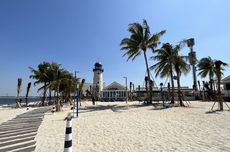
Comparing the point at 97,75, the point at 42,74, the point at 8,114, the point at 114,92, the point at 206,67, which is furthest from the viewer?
the point at 97,75

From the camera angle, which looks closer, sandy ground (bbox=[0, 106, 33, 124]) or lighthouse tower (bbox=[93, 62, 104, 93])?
sandy ground (bbox=[0, 106, 33, 124])

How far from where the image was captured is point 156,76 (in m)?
27.8

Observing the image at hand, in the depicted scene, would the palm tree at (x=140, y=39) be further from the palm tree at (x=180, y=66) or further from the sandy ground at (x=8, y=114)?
the sandy ground at (x=8, y=114)

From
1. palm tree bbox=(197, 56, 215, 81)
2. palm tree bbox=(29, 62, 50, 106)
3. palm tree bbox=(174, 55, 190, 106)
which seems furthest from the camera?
palm tree bbox=(197, 56, 215, 81)

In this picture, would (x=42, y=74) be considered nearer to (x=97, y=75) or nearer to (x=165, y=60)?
(x=165, y=60)

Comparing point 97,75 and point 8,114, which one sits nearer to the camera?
point 8,114

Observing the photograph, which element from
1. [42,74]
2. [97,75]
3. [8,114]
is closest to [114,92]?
[97,75]

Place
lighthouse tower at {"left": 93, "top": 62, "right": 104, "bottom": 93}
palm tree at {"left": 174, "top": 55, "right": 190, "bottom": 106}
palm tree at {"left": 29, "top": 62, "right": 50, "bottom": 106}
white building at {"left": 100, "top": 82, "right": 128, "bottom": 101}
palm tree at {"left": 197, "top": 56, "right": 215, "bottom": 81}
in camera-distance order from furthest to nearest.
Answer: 1. lighthouse tower at {"left": 93, "top": 62, "right": 104, "bottom": 93}
2. white building at {"left": 100, "top": 82, "right": 128, "bottom": 101}
3. palm tree at {"left": 197, "top": 56, "right": 215, "bottom": 81}
4. palm tree at {"left": 29, "top": 62, "right": 50, "bottom": 106}
5. palm tree at {"left": 174, "top": 55, "right": 190, "bottom": 106}

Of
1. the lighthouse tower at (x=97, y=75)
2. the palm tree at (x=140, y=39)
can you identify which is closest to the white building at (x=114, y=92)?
the lighthouse tower at (x=97, y=75)

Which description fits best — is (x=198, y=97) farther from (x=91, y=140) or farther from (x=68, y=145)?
(x=68, y=145)

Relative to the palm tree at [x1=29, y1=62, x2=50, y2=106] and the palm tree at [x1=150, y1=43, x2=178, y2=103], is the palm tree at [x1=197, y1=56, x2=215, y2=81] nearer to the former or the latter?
the palm tree at [x1=150, y1=43, x2=178, y2=103]

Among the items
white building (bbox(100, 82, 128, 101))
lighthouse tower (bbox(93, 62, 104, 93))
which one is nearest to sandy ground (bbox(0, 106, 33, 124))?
white building (bbox(100, 82, 128, 101))

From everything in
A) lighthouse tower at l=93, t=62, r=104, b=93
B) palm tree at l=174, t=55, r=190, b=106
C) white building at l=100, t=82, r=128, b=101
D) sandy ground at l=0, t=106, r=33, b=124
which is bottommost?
sandy ground at l=0, t=106, r=33, b=124

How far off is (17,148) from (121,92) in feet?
177
